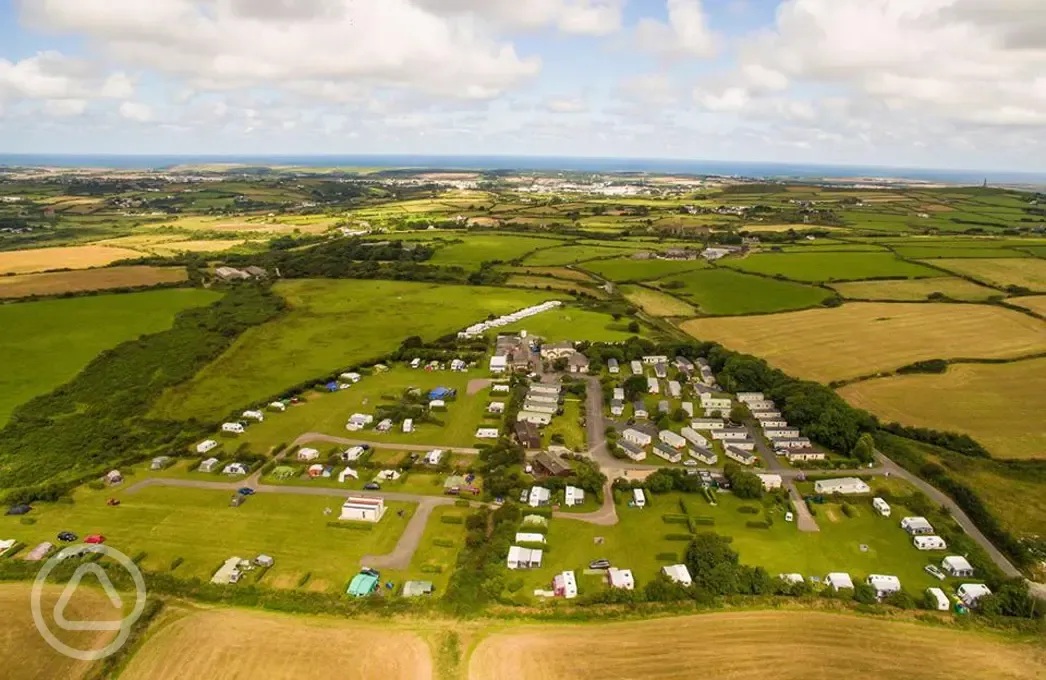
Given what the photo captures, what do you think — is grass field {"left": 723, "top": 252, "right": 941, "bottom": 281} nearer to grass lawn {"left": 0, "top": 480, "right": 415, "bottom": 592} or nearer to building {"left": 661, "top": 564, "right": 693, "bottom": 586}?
building {"left": 661, "top": 564, "right": 693, "bottom": 586}

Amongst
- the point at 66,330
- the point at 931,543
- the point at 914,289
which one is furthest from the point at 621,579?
the point at 914,289

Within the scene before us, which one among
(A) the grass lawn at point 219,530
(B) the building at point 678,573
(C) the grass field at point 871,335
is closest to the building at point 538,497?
(A) the grass lawn at point 219,530

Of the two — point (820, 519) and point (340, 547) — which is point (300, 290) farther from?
point (820, 519)

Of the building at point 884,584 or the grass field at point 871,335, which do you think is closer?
the building at point 884,584

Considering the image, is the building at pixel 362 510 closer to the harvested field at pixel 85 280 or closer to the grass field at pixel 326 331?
the grass field at pixel 326 331

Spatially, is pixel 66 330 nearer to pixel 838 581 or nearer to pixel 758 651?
pixel 758 651

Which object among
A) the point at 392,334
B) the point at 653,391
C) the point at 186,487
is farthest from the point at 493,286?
the point at 186,487
